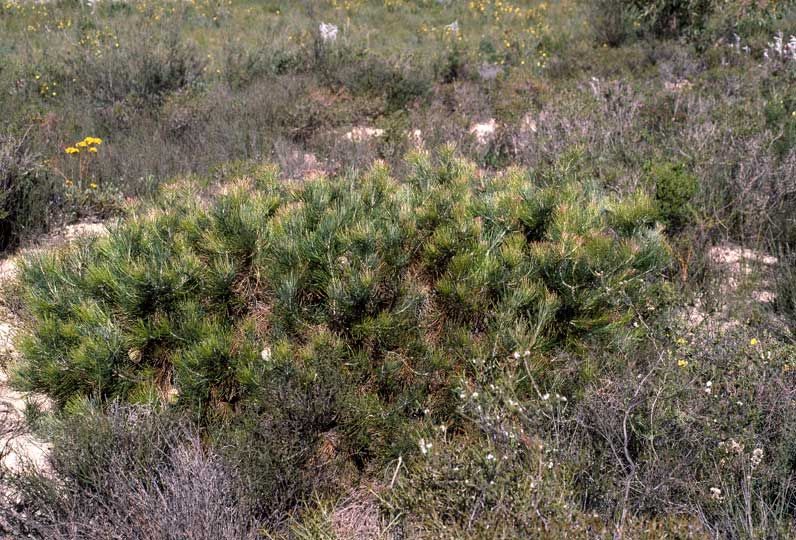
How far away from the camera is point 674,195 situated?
17.0 ft

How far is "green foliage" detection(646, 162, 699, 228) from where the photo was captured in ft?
16.9

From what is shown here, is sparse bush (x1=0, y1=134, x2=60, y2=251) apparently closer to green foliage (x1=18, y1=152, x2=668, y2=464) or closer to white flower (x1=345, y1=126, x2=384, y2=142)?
green foliage (x1=18, y1=152, x2=668, y2=464)

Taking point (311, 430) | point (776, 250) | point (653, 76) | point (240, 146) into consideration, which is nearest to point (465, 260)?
point (311, 430)

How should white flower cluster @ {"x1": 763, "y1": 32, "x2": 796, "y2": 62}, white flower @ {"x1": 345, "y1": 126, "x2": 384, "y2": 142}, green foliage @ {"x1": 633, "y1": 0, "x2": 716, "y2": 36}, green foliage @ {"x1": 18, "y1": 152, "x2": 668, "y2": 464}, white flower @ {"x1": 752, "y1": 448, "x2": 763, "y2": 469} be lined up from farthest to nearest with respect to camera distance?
green foliage @ {"x1": 633, "y1": 0, "x2": 716, "y2": 36}, white flower cluster @ {"x1": 763, "y1": 32, "x2": 796, "y2": 62}, white flower @ {"x1": 345, "y1": 126, "x2": 384, "y2": 142}, green foliage @ {"x1": 18, "y1": 152, "x2": 668, "y2": 464}, white flower @ {"x1": 752, "y1": 448, "x2": 763, "y2": 469}

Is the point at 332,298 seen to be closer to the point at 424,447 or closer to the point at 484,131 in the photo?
the point at 424,447

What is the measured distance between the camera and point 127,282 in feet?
10.5

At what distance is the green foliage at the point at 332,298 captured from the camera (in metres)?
3.09

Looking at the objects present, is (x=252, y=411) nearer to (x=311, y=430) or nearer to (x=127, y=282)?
(x=311, y=430)

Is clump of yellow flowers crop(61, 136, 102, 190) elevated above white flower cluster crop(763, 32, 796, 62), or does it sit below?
above

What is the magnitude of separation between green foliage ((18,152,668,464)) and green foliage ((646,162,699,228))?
159cm

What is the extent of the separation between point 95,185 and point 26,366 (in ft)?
11.0

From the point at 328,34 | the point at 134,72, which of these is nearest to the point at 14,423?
the point at 134,72

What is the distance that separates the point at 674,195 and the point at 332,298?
3.11 metres

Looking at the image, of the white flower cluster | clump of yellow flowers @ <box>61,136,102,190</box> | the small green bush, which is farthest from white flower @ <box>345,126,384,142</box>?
the white flower cluster
